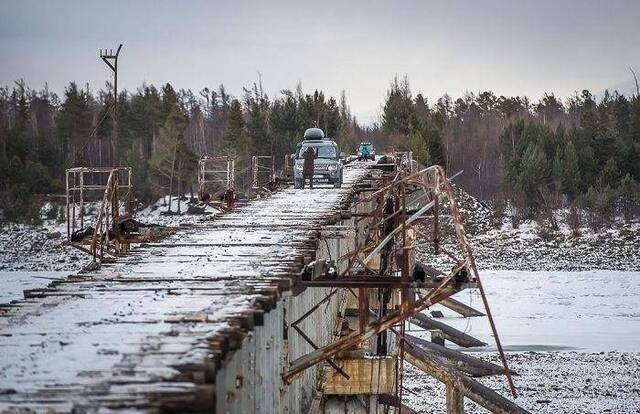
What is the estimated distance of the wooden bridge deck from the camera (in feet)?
26.7

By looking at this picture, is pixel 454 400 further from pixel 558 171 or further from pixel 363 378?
pixel 558 171

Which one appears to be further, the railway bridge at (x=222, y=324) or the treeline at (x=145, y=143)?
the treeline at (x=145, y=143)

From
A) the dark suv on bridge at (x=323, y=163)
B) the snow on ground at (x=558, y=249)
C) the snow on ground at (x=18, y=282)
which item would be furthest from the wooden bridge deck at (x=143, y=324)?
the snow on ground at (x=558, y=249)

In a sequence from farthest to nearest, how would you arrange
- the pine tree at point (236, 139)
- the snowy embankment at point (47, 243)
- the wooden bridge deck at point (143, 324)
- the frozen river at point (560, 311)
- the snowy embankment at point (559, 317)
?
the pine tree at point (236, 139)
the snowy embankment at point (47, 243)
the frozen river at point (560, 311)
the snowy embankment at point (559, 317)
the wooden bridge deck at point (143, 324)

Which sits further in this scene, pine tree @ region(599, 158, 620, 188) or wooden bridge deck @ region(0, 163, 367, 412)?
pine tree @ region(599, 158, 620, 188)

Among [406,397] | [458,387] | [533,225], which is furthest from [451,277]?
[533,225]

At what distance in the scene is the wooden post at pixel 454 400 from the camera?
1003 inches

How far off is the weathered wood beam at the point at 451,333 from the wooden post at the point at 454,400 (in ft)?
36.4

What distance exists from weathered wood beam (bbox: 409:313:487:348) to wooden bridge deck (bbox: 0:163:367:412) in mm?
19228

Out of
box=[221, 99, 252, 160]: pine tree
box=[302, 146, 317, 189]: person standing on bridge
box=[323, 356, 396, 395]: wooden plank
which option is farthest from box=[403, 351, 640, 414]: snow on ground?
box=[221, 99, 252, 160]: pine tree

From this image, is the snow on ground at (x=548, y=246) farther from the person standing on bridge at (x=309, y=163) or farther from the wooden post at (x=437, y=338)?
the person standing on bridge at (x=309, y=163)

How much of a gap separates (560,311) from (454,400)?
2025cm

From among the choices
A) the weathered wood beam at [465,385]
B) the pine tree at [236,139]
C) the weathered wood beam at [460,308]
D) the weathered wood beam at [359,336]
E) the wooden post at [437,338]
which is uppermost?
the pine tree at [236,139]

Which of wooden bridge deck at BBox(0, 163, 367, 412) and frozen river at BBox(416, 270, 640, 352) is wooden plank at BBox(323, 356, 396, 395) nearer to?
wooden bridge deck at BBox(0, 163, 367, 412)
